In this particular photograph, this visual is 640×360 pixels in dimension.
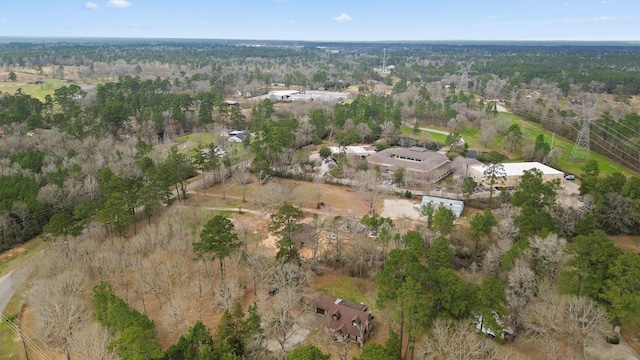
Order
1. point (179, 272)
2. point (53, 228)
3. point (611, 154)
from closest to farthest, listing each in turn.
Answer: point (179, 272) < point (53, 228) < point (611, 154)

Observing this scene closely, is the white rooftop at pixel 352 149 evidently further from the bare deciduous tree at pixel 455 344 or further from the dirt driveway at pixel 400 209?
the bare deciduous tree at pixel 455 344

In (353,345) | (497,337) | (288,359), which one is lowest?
(353,345)

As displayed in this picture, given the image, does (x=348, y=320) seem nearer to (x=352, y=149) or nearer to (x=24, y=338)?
(x=24, y=338)

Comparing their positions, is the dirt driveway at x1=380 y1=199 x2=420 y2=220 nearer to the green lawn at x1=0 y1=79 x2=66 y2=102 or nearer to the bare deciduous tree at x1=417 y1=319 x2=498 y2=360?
the bare deciduous tree at x1=417 y1=319 x2=498 y2=360

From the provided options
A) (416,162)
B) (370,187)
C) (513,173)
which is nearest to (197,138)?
(370,187)

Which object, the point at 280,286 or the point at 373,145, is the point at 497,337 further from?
the point at 373,145

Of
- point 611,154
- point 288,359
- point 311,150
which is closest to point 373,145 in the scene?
point 311,150

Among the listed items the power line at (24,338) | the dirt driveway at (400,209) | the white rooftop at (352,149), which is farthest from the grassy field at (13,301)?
the white rooftop at (352,149)
